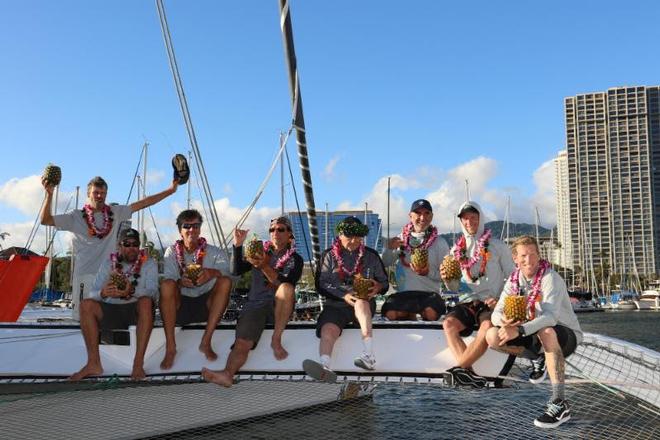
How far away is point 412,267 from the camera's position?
19.3 ft

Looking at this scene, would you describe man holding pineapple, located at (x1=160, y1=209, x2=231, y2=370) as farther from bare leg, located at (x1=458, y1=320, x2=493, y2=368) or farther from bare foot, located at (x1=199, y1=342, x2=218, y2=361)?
bare leg, located at (x1=458, y1=320, x2=493, y2=368)

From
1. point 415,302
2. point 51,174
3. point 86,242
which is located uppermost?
point 51,174

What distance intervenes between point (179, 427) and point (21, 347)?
8.13ft

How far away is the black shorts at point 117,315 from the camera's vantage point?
599 cm

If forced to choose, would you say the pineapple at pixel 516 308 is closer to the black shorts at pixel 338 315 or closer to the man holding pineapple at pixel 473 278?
the man holding pineapple at pixel 473 278

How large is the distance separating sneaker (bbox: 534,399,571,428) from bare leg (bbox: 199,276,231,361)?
2875 millimetres

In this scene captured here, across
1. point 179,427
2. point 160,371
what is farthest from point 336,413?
point 160,371

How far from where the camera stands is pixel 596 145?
13188cm

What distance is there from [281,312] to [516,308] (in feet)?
6.79

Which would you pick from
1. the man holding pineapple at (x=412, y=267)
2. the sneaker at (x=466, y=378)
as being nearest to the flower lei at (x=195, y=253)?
the man holding pineapple at (x=412, y=267)

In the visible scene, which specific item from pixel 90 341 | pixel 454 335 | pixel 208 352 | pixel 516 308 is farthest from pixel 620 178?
pixel 90 341

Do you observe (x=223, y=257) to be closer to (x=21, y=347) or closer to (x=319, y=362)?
(x=319, y=362)

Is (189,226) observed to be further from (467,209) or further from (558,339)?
(558,339)

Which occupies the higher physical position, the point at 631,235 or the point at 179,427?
the point at 631,235
